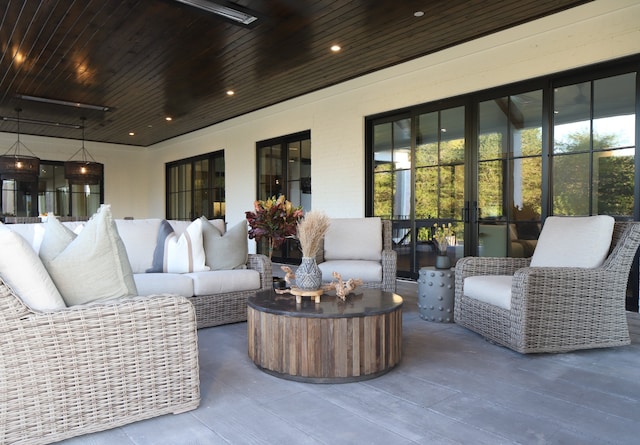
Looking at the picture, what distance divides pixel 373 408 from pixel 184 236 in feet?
7.51

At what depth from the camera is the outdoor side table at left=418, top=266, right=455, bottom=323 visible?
3695 millimetres

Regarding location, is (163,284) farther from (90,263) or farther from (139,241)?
(90,263)

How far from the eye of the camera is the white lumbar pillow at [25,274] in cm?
176

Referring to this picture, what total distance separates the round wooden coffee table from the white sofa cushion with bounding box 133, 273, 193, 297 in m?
1.04

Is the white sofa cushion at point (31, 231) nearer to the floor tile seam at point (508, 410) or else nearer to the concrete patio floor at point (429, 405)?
the concrete patio floor at point (429, 405)

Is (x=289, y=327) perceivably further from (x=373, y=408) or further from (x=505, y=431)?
(x=505, y=431)

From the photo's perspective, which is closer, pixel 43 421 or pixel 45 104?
pixel 43 421

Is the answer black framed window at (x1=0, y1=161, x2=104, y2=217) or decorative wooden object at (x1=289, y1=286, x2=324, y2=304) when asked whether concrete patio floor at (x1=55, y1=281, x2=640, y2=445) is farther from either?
black framed window at (x1=0, y1=161, x2=104, y2=217)

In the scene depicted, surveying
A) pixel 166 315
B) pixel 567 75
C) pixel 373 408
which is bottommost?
pixel 373 408

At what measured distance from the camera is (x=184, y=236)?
3707 millimetres

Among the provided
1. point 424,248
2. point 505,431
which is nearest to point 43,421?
point 505,431

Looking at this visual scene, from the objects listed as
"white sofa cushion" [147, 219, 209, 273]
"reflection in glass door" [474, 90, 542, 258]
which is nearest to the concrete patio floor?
"white sofa cushion" [147, 219, 209, 273]

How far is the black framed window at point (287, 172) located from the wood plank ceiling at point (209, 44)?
81 centimetres

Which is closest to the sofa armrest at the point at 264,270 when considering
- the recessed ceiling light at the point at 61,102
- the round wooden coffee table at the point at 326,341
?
the round wooden coffee table at the point at 326,341
